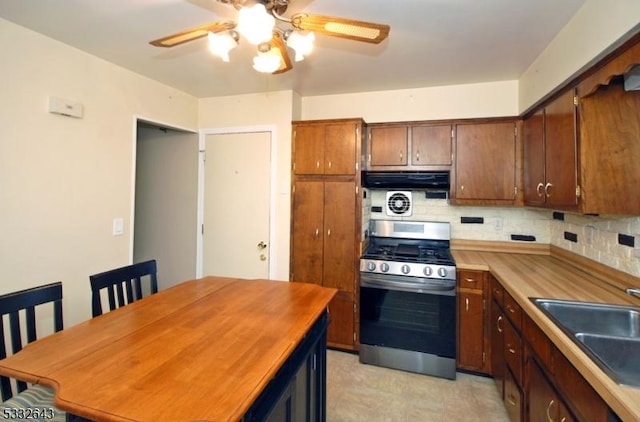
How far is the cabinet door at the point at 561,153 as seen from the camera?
1812 mm

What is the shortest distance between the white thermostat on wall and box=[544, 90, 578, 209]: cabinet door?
329cm

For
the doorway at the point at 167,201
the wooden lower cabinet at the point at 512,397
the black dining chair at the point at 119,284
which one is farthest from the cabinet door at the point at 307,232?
the wooden lower cabinet at the point at 512,397

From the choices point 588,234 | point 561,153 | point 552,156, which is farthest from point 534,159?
point 588,234

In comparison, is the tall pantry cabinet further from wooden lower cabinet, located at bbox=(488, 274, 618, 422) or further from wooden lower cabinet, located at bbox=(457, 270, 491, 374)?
wooden lower cabinet, located at bbox=(488, 274, 618, 422)

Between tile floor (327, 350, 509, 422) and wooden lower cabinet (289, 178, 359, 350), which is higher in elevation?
wooden lower cabinet (289, 178, 359, 350)

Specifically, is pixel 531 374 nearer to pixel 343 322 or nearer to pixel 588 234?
pixel 588 234

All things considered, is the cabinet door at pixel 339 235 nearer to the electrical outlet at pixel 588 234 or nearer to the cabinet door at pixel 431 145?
the cabinet door at pixel 431 145

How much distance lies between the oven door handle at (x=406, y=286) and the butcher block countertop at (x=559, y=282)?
8.4 inches


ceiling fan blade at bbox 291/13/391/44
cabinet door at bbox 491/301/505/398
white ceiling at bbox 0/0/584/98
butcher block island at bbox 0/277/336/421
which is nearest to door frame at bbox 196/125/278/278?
white ceiling at bbox 0/0/584/98

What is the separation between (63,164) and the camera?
7.48 feet

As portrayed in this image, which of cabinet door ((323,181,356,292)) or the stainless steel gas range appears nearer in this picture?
the stainless steel gas range

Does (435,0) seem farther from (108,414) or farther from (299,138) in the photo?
(108,414)

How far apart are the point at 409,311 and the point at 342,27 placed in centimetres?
216

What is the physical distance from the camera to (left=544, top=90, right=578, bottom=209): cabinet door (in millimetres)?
1812
